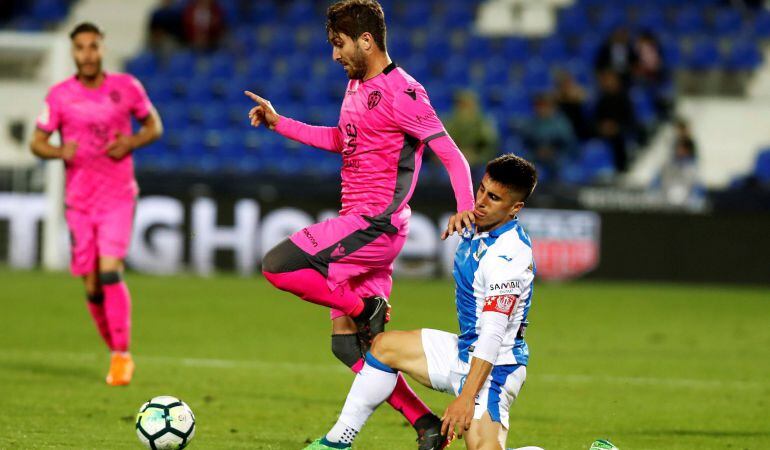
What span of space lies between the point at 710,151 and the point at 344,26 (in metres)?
14.1

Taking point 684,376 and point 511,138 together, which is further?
point 511,138

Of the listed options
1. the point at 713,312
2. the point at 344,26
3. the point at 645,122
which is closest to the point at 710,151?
the point at 645,122

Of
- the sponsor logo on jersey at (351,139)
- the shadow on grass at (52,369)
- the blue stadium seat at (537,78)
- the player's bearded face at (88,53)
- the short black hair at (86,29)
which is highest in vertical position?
the blue stadium seat at (537,78)

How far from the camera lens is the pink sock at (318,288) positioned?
6141 mm

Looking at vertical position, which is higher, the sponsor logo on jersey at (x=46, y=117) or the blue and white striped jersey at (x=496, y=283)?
the sponsor logo on jersey at (x=46, y=117)

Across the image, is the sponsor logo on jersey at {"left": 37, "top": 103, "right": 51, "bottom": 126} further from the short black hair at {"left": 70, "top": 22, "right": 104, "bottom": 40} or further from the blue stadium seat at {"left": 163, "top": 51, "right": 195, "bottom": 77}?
the blue stadium seat at {"left": 163, "top": 51, "right": 195, "bottom": 77}

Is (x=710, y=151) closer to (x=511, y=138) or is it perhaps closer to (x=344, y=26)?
(x=511, y=138)

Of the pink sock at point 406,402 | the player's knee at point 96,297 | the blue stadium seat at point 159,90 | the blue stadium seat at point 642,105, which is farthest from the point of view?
the blue stadium seat at point 159,90

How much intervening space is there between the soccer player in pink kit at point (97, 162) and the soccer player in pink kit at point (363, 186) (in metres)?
2.55

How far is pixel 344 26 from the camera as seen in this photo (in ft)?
20.1

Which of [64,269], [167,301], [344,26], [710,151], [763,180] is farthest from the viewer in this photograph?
[710,151]

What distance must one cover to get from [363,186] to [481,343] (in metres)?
1.26

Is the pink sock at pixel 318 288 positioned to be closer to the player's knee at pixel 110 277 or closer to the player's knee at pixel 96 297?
the player's knee at pixel 110 277

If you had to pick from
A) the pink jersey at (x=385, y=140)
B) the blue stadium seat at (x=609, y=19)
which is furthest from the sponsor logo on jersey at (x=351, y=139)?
the blue stadium seat at (x=609, y=19)
